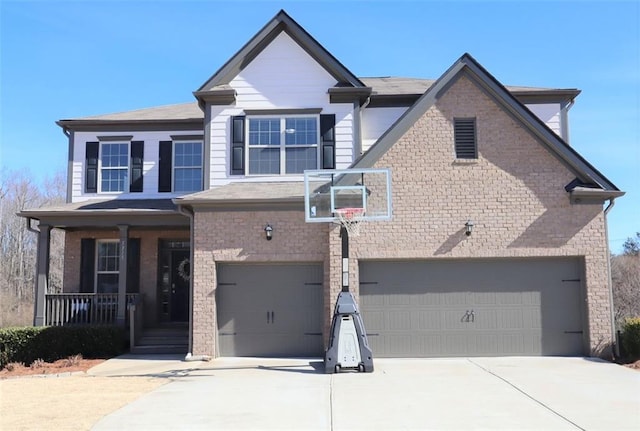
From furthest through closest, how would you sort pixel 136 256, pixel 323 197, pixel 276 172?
pixel 136 256, pixel 276 172, pixel 323 197

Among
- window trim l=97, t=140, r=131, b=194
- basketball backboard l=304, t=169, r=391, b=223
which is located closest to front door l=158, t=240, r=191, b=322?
window trim l=97, t=140, r=131, b=194

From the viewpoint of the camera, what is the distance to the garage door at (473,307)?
13.8m

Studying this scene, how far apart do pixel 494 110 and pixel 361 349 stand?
6612mm

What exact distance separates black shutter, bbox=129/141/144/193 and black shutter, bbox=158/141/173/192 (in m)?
0.61

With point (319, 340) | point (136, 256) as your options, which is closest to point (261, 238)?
point (319, 340)

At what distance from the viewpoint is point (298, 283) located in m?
14.4

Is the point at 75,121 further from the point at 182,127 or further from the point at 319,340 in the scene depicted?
the point at 319,340

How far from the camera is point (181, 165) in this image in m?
18.5

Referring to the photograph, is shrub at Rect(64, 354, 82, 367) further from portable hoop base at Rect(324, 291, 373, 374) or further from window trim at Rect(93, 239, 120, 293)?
portable hoop base at Rect(324, 291, 373, 374)

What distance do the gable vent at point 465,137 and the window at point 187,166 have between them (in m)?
8.25

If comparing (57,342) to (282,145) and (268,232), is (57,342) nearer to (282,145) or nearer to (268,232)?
(268,232)

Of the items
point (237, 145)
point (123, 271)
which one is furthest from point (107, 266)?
point (237, 145)

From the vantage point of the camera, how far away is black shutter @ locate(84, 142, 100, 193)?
18.4 metres

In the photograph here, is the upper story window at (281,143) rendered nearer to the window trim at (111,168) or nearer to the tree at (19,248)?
the window trim at (111,168)
